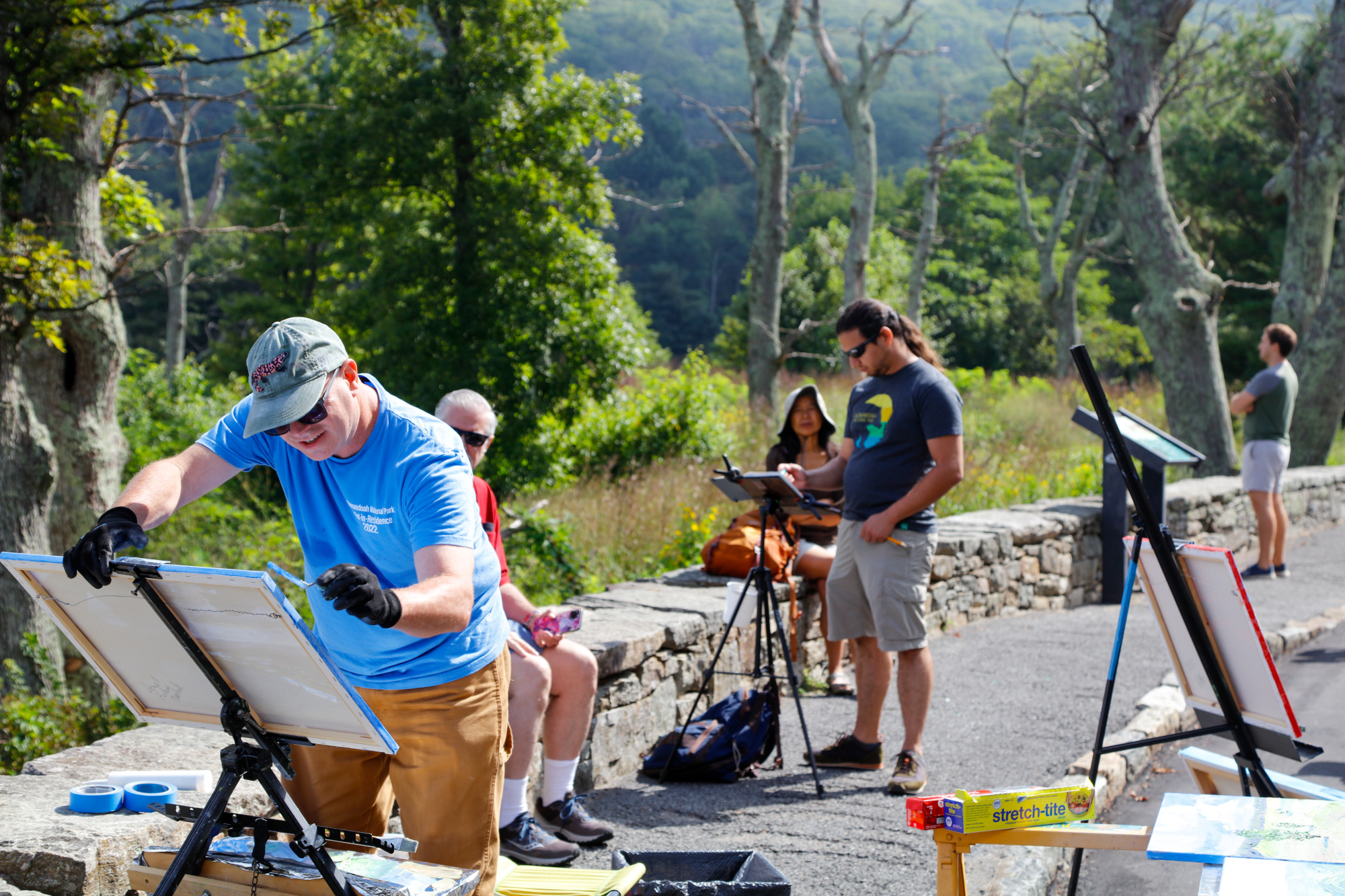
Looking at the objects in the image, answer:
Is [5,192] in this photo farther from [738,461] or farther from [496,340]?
[738,461]

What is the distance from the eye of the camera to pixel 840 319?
457cm

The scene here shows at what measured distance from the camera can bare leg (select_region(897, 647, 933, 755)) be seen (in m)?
4.48

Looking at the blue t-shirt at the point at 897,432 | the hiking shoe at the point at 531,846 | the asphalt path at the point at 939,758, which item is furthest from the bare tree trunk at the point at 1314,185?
the hiking shoe at the point at 531,846

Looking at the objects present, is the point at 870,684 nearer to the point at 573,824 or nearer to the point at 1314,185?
the point at 573,824

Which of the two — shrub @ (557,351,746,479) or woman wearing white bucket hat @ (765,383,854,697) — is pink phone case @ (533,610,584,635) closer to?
woman wearing white bucket hat @ (765,383,854,697)

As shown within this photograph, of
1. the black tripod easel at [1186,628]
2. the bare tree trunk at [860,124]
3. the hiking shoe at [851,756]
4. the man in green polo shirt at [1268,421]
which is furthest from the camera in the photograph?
the bare tree trunk at [860,124]

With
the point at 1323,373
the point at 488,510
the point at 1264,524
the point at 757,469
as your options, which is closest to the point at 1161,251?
the point at 1323,373

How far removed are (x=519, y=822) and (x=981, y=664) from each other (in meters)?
4.05

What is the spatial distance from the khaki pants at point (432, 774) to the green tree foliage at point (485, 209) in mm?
9308

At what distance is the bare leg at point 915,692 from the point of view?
448 centimetres

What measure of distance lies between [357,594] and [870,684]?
11.0ft

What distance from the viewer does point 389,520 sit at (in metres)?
2.23

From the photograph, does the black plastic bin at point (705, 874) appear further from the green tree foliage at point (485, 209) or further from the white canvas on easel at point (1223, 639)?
the green tree foliage at point (485, 209)

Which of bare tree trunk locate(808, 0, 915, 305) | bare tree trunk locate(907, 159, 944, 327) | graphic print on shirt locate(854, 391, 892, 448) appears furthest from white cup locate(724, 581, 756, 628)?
bare tree trunk locate(907, 159, 944, 327)
